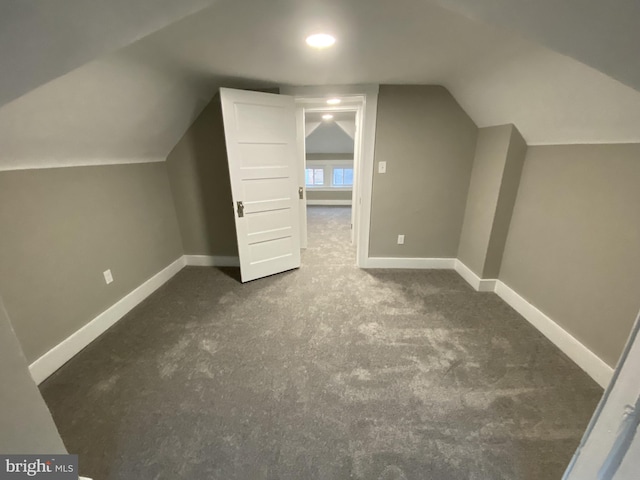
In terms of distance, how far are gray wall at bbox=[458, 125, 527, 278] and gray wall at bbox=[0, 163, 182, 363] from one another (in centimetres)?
344

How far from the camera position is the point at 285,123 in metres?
2.71

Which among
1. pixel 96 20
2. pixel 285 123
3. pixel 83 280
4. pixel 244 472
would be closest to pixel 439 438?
pixel 244 472

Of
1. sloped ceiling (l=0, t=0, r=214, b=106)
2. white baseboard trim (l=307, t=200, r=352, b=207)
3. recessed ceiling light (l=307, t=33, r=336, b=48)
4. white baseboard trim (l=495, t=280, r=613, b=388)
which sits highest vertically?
recessed ceiling light (l=307, t=33, r=336, b=48)

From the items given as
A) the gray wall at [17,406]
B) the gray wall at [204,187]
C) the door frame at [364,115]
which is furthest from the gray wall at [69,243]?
the door frame at [364,115]

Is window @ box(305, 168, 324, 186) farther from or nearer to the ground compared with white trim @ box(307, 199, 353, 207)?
farther from the ground

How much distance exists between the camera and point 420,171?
289 centimetres

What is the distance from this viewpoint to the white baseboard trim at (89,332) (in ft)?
5.48

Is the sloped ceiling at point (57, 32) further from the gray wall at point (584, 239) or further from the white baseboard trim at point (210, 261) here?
the white baseboard trim at point (210, 261)

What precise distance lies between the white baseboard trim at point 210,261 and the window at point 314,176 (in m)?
4.52

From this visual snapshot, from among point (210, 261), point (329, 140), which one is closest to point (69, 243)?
point (210, 261)

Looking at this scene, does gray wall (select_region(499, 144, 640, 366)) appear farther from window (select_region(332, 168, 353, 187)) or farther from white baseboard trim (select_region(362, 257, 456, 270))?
window (select_region(332, 168, 353, 187))

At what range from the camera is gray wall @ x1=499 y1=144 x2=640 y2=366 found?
1.49m

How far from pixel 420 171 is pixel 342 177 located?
15.2 feet

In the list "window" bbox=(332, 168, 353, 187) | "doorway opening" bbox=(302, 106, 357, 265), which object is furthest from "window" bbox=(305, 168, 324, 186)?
"window" bbox=(332, 168, 353, 187)
